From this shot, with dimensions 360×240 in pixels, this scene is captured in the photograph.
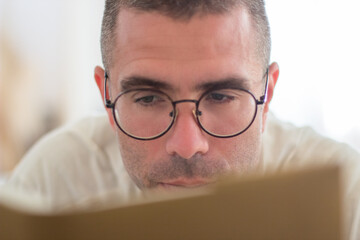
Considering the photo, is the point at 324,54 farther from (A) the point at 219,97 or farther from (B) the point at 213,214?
(B) the point at 213,214

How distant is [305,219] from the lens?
0.57m

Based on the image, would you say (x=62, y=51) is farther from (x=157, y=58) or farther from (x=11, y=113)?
(x=157, y=58)

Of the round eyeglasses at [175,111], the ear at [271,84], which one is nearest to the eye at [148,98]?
the round eyeglasses at [175,111]

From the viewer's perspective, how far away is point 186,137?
1021mm

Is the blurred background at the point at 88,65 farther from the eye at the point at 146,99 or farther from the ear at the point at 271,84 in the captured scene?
the eye at the point at 146,99

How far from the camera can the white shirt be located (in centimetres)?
146

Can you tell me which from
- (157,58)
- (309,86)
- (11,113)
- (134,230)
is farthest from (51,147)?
(11,113)

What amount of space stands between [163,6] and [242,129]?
1.03ft

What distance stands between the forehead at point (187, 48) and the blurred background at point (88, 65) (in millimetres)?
1722

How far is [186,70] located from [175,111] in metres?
0.09

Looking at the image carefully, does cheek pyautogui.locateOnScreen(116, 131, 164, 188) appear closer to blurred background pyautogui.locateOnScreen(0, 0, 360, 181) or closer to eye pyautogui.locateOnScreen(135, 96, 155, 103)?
eye pyautogui.locateOnScreen(135, 96, 155, 103)

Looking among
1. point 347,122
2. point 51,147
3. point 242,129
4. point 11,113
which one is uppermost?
point 242,129

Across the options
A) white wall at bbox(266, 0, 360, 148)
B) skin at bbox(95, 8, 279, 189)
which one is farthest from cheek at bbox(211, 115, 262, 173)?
white wall at bbox(266, 0, 360, 148)

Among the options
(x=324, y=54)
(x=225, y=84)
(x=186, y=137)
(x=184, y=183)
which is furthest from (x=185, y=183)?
(x=324, y=54)
